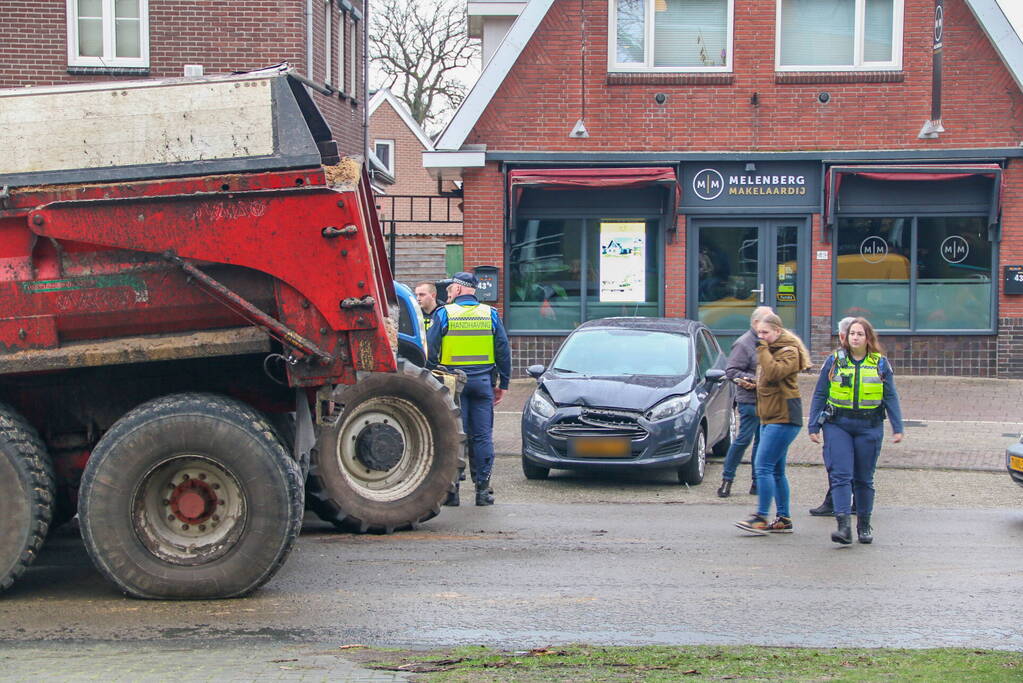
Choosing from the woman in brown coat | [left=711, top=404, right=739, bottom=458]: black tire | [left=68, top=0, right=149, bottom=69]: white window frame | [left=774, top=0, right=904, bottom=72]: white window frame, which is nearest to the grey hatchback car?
[left=711, top=404, right=739, bottom=458]: black tire

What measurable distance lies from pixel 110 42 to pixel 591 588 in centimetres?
1500

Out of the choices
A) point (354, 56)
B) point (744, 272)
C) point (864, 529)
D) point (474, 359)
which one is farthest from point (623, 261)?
point (864, 529)

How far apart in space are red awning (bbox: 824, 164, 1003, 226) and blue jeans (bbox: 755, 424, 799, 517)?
1071 cm

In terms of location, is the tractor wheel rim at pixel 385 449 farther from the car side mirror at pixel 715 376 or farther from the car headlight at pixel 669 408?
the car side mirror at pixel 715 376

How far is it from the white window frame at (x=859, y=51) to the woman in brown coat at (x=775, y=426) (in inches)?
446

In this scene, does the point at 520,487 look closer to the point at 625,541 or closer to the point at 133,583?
the point at 625,541

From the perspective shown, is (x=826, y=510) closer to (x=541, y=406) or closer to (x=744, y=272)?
(x=541, y=406)

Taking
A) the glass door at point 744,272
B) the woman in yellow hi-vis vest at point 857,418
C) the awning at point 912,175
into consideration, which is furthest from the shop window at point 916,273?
the woman in yellow hi-vis vest at point 857,418

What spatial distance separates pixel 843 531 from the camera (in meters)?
8.82

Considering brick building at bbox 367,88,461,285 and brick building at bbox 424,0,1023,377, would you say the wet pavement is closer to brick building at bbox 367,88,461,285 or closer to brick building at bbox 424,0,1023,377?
brick building at bbox 424,0,1023,377

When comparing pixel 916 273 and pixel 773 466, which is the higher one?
pixel 916 273

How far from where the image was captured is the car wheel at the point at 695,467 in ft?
37.5

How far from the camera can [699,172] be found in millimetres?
19672

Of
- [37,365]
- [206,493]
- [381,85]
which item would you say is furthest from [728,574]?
[381,85]
